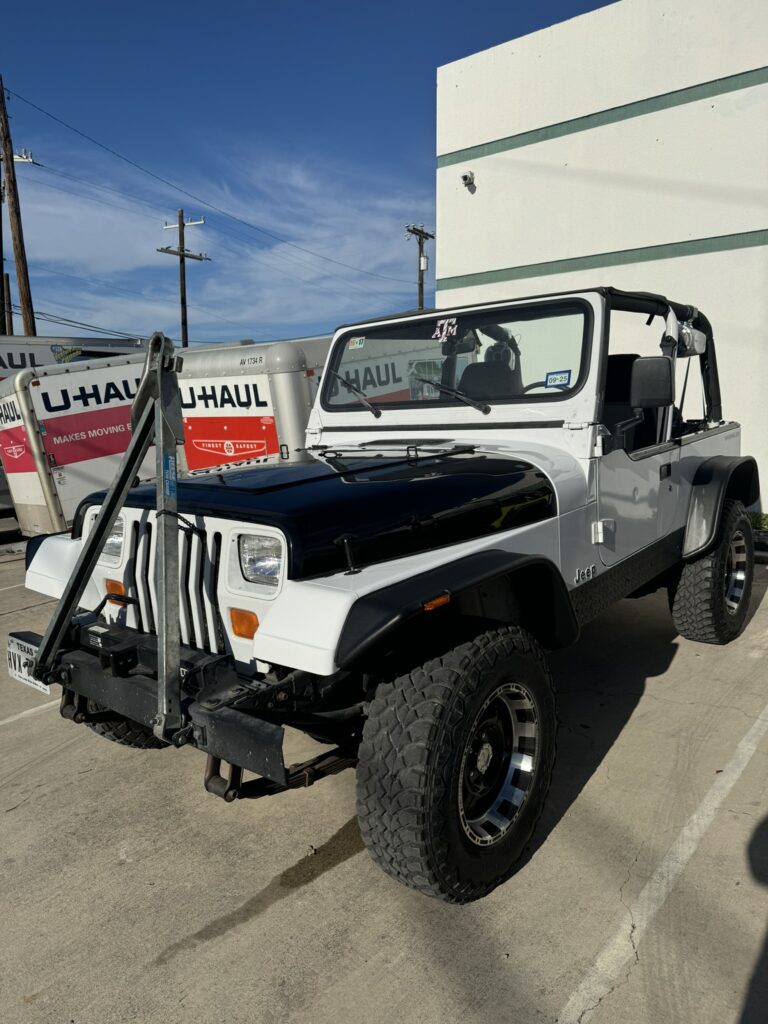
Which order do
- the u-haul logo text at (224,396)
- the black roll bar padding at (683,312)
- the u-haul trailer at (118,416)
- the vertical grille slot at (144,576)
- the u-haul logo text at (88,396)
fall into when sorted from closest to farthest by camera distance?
the vertical grille slot at (144,576)
the black roll bar padding at (683,312)
the u-haul trailer at (118,416)
the u-haul logo text at (224,396)
the u-haul logo text at (88,396)

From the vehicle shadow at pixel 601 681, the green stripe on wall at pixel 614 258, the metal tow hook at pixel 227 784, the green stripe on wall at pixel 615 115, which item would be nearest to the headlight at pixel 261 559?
the metal tow hook at pixel 227 784

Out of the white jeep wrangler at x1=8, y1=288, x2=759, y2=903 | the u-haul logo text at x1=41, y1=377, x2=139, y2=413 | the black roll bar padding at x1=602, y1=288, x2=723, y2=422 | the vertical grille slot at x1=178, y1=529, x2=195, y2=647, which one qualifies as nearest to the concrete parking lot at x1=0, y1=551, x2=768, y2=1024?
the white jeep wrangler at x1=8, y1=288, x2=759, y2=903

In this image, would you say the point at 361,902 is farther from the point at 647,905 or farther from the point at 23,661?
the point at 23,661

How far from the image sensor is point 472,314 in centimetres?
362

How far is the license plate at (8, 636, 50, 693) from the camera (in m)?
2.59

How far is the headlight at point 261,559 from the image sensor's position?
221cm

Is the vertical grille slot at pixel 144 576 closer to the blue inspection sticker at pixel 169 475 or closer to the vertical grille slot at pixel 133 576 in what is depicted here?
the vertical grille slot at pixel 133 576

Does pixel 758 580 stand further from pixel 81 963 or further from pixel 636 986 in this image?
pixel 81 963

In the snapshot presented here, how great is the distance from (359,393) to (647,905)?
2.60 m

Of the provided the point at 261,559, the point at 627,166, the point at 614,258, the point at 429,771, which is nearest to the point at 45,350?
the point at 614,258

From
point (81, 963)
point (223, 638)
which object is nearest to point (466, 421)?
point (223, 638)

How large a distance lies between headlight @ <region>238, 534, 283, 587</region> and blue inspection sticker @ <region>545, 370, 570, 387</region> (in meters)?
1.70

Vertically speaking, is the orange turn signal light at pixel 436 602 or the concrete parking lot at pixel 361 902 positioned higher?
the orange turn signal light at pixel 436 602

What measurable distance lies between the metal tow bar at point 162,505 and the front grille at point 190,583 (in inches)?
4.9
